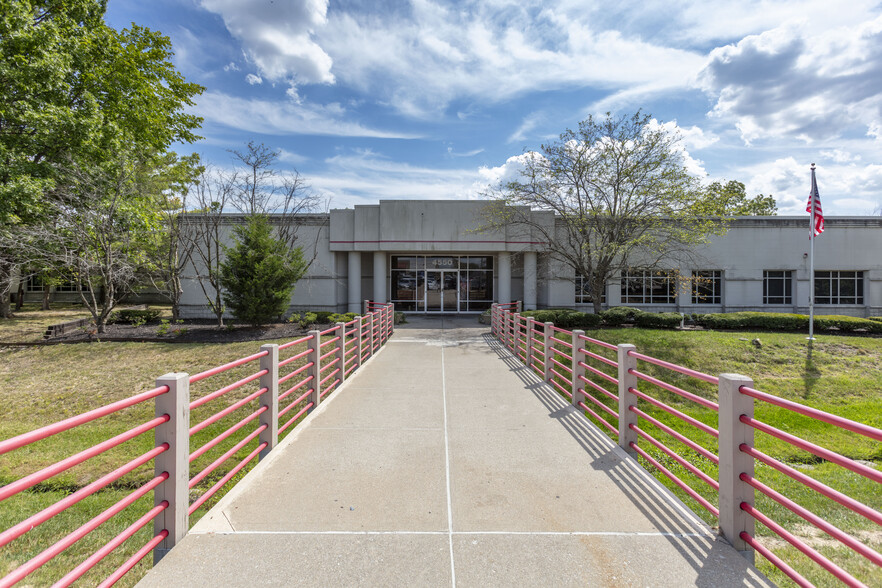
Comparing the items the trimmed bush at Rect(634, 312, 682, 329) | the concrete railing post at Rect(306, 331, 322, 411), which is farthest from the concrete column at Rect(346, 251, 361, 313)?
the concrete railing post at Rect(306, 331, 322, 411)

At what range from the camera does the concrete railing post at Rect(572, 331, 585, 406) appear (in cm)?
626

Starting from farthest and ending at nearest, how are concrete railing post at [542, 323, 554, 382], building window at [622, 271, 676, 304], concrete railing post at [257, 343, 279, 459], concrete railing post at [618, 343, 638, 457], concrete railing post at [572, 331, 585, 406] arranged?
building window at [622, 271, 676, 304] → concrete railing post at [542, 323, 554, 382] → concrete railing post at [572, 331, 585, 406] → concrete railing post at [618, 343, 638, 457] → concrete railing post at [257, 343, 279, 459]

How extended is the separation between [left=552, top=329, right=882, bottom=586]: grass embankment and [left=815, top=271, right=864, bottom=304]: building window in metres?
10.3

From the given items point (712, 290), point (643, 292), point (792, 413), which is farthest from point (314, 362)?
point (712, 290)

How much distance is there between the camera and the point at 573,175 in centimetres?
1727

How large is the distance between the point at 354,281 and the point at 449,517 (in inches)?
797

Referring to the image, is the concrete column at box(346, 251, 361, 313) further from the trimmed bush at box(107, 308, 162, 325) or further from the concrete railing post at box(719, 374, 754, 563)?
the concrete railing post at box(719, 374, 754, 563)

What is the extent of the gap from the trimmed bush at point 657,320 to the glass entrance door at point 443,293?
10222 millimetres

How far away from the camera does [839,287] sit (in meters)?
23.2

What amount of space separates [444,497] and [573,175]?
53.1 ft

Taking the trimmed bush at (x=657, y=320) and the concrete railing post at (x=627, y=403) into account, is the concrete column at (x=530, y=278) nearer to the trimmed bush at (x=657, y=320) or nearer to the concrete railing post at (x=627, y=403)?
the trimmed bush at (x=657, y=320)

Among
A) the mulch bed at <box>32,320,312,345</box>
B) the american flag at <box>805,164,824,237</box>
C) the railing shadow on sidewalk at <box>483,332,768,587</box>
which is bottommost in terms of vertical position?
the railing shadow on sidewalk at <box>483,332,768,587</box>

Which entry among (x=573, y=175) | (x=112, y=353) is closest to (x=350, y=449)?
(x=112, y=353)

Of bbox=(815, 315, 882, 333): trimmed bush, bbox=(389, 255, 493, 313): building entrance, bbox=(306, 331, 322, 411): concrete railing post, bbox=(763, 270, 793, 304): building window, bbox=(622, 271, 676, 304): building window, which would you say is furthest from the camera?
bbox=(389, 255, 493, 313): building entrance
